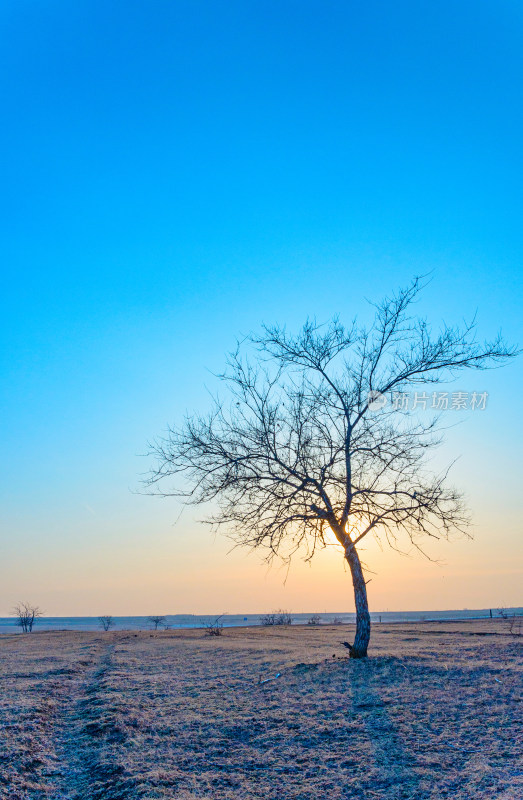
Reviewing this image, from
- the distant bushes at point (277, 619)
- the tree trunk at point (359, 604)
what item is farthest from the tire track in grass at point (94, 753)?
the distant bushes at point (277, 619)

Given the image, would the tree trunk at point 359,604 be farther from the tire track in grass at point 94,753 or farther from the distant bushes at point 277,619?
the distant bushes at point 277,619

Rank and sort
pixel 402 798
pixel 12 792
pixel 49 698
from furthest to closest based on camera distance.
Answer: pixel 49 698
pixel 12 792
pixel 402 798

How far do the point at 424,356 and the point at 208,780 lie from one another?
1023cm

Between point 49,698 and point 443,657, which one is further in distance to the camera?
point 443,657

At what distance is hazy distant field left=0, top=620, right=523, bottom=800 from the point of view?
621cm

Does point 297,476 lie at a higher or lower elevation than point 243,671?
higher

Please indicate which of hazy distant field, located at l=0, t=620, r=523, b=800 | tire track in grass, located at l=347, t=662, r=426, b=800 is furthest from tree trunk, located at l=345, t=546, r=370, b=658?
tire track in grass, located at l=347, t=662, r=426, b=800

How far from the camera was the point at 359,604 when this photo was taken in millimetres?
13453

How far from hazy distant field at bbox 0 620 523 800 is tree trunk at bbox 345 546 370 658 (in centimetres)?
45

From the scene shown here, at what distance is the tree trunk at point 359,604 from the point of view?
13.4m

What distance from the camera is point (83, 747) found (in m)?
8.02

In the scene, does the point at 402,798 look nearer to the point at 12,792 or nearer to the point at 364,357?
the point at 12,792

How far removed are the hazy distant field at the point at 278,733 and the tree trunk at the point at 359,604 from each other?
45 centimetres

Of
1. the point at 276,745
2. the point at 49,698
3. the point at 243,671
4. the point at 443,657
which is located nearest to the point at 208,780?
the point at 276,745
